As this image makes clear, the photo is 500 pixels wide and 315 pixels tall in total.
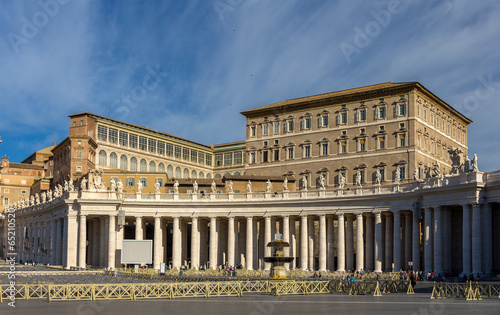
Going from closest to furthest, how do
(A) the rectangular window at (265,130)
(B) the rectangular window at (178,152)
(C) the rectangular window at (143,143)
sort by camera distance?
1. (A) the rectangular window at (265,130)
2. (C) the rectangular window at (143,143)
3. (B) the rectangular window at (178,152)

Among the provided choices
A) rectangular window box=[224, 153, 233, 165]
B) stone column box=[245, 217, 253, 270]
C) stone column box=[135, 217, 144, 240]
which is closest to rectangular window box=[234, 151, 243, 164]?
rectangular window box=[224, 153, 233, 165]

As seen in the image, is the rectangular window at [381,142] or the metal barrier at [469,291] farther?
the rectangular window at [381,142]

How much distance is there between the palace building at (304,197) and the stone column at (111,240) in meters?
0.15

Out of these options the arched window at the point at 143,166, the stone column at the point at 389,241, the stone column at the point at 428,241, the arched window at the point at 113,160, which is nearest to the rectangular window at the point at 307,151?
the stone column at the point at 389,241

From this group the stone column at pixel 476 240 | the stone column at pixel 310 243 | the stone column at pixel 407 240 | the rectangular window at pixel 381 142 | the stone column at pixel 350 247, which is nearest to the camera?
the stone column at pixel 476 240

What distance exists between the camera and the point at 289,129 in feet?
425

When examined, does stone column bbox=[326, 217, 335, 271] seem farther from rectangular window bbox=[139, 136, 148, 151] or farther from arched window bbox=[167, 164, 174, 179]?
arched window bbox=[167, 164, 174, 179]

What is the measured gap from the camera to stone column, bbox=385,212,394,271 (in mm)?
86938

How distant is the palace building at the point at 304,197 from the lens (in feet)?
251

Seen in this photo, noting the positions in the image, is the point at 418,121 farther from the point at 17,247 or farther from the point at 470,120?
the point at 17,247

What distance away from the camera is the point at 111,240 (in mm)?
95750

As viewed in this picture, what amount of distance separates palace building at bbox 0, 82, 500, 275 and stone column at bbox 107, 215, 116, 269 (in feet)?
0.50

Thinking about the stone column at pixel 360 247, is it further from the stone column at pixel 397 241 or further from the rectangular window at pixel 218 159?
the rectangular window at pixel 218 159

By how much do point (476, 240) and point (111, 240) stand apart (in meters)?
51.3
